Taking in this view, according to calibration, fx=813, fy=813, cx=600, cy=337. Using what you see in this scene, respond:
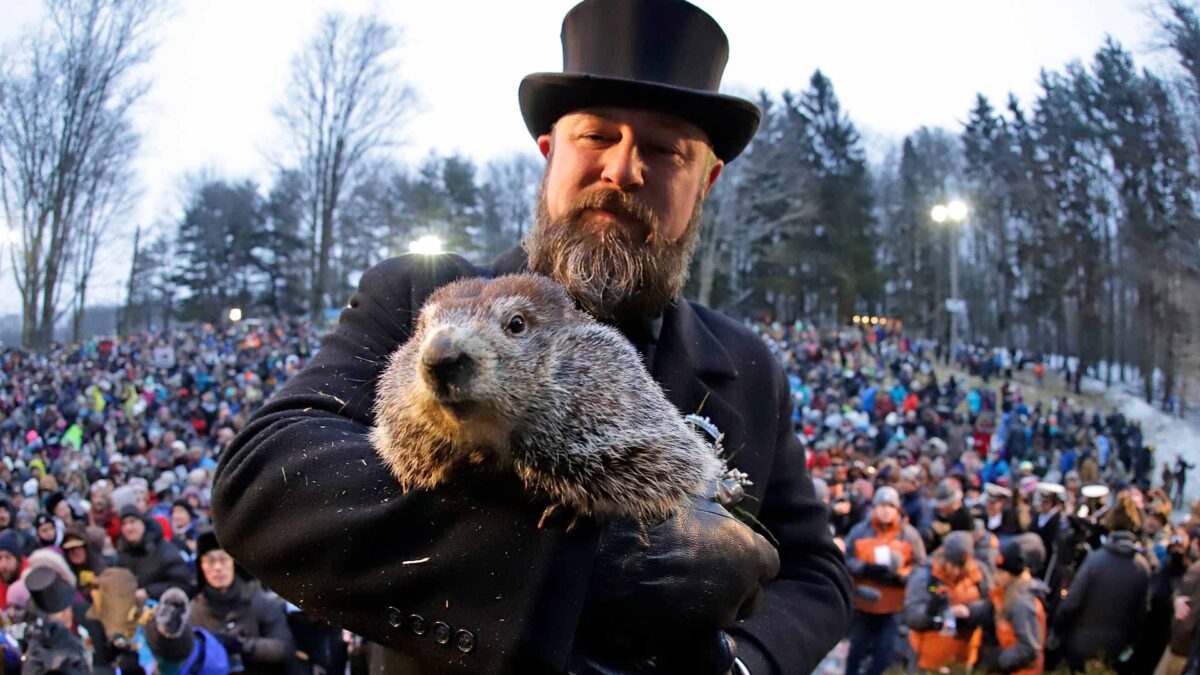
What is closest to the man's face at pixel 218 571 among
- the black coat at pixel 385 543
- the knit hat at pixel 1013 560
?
the black coat at pixel 385 543

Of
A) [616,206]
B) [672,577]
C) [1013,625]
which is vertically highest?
[616,206]

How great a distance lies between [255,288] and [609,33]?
60.8 metres

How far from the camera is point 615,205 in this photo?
1.99m

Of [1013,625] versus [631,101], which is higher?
[631,101]

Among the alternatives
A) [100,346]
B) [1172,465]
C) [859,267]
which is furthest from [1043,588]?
[859,267]

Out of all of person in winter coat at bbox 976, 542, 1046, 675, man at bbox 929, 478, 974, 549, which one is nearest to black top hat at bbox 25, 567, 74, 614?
person in winter coat at bbox 976, 542, 1046, 675

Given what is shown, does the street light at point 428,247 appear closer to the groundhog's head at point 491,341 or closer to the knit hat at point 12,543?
the groundhog's head at point 491,341

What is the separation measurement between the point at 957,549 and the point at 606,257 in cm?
725

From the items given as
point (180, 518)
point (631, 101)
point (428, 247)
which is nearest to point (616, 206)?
point (631, 101)

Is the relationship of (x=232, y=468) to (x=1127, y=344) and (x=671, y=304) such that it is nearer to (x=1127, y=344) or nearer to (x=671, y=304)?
(x=671, y=304)

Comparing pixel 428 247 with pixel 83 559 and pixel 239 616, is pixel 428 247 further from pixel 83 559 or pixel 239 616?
pixel 83 559

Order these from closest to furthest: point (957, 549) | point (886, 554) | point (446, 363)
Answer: point (446, 363), point (957, 549), point (886, 554)

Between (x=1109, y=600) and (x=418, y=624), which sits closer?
(x=418, y=624)

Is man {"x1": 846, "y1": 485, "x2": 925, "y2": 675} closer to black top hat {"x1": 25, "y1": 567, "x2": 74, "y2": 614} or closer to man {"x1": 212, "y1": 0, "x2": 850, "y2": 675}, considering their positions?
man {"x1": 212, "y1": 0, "x2": 850, "y2": 675}
